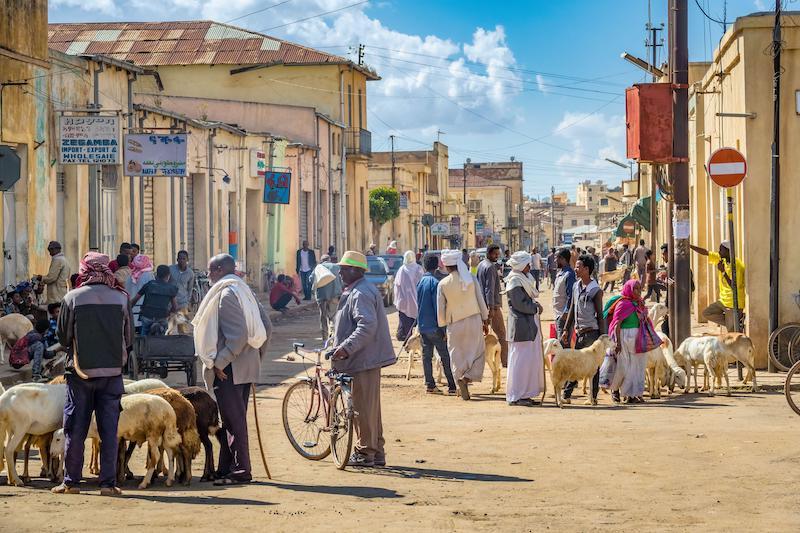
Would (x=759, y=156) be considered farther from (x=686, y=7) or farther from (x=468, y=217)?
(x=468, y=217)

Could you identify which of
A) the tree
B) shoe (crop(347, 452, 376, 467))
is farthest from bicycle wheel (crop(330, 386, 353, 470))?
the tree

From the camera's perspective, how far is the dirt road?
835cm

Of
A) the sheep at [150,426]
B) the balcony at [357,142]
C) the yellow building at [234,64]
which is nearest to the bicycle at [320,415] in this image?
the sheep at [150,426]

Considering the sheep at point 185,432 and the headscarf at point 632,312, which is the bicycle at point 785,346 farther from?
the sheep at point 185,432

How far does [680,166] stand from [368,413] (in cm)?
783

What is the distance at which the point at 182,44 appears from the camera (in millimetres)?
53062

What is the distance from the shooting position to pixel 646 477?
10.0 m

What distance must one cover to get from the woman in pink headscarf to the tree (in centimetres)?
4854

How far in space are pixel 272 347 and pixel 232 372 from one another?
13400mm

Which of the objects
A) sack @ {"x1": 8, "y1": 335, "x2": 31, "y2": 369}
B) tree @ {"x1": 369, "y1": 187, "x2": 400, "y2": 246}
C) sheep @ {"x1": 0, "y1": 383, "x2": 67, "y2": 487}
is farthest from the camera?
tree @ {"x1": 369, "y1": 187, "x2": 400, "y2": 246}

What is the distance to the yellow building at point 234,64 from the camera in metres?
52.3

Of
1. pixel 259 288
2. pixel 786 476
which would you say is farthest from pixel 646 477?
pixel 259 288

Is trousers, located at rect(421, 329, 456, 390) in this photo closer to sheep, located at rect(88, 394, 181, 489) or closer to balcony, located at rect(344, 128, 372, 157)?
sheep, located at rect(88, 394, 181, 489)

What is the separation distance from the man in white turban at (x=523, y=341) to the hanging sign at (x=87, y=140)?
10.4 m
